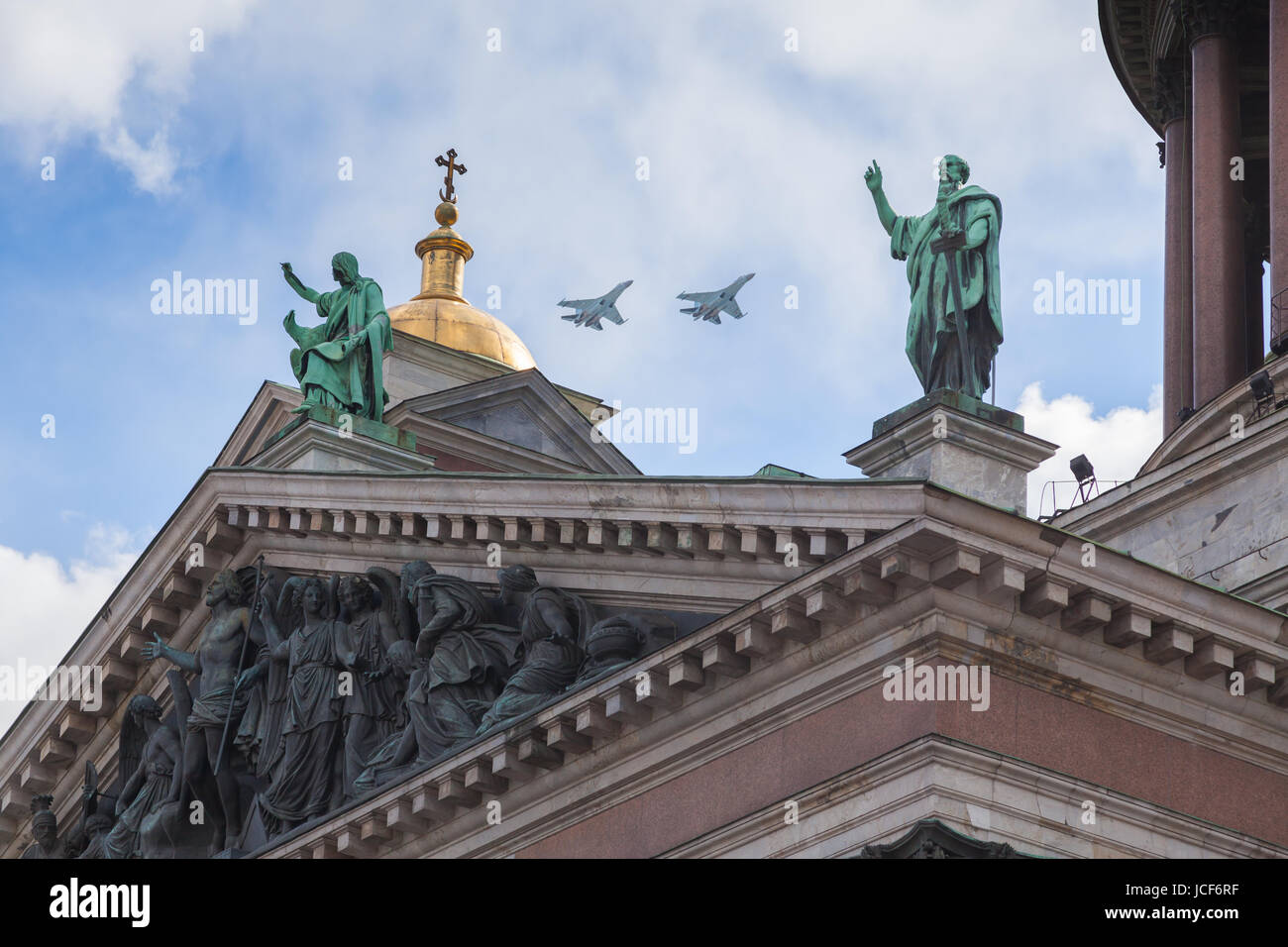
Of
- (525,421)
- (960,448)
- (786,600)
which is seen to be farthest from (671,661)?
(525,421)

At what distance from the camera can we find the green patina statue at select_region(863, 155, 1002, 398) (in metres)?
19.4

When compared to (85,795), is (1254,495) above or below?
above

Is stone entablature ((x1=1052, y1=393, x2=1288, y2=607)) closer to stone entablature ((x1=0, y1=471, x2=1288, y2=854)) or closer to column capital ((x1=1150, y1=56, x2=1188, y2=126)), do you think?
stone entablature ((x1=0, y1=471, x2=1288, y2=854))

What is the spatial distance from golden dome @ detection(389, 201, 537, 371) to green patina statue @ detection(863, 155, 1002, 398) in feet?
53.8

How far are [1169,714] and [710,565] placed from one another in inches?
138

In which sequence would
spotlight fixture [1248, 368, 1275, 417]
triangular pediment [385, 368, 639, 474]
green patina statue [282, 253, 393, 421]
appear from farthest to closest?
triangular pediment [385, 368, 639, 474] < spotlight fixture [1248, 368, 1275, 417] < green patina statue [282, 253, 393, 421]

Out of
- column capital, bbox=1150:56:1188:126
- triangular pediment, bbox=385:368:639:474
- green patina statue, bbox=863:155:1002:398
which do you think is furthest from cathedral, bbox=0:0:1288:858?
column capital, bbox=1150:56:1188:126

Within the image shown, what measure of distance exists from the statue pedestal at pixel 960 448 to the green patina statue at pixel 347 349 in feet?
21.9

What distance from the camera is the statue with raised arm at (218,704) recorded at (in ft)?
73.6

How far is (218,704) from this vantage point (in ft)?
74.0

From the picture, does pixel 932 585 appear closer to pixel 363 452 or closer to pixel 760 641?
pixel 760 641

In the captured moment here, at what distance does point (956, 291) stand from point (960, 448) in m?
1.60
